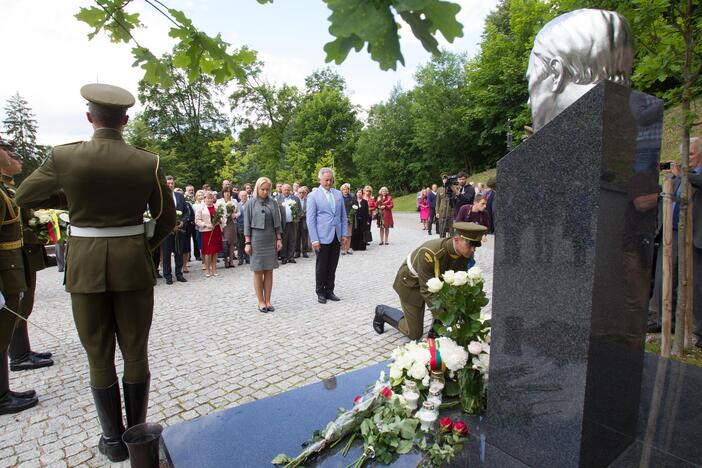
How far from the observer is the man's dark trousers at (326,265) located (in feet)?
23.1

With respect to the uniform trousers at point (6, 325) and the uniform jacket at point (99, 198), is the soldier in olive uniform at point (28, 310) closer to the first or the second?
the uniform trousers at point (6, 325)

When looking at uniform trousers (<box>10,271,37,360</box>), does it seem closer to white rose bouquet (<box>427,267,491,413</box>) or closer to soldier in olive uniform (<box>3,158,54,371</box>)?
soldier in olive uniform (<box>3,158,54,371</box>)

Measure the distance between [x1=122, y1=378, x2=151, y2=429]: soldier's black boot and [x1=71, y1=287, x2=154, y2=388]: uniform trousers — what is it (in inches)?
1.9

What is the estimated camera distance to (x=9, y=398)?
11.8 feet

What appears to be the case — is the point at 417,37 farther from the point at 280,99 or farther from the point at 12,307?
the point at 280,99

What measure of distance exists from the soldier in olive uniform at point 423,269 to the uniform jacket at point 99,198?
8.75 ft

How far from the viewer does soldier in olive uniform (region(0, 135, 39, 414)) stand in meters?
3.47

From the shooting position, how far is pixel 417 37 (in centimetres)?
113

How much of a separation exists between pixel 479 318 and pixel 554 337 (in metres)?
0.81

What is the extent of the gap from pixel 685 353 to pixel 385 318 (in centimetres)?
315

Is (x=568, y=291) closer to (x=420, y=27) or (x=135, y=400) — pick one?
(x=420, y=27)

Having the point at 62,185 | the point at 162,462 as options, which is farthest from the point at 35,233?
the point at 162,462

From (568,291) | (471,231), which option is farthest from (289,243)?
(568,291)

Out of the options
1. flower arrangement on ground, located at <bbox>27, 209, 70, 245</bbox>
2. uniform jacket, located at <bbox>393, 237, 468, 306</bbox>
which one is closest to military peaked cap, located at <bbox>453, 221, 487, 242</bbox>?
uniform jacket, located at <bbox>393, 237, 468, 306</bbox>
